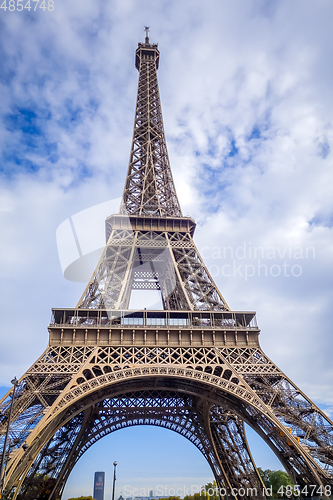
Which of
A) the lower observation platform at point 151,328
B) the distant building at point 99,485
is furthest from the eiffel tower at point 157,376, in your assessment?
the distant building at point 99,485

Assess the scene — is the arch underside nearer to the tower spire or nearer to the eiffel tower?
the eiffel tower

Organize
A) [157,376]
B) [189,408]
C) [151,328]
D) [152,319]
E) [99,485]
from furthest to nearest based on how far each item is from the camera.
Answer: [99,485], [189,408], [152,319], [151,328], [157,376]

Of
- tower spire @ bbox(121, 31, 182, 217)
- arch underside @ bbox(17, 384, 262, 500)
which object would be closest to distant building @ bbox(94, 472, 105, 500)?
arch underside @ bbox(17, 384, 262, 500)

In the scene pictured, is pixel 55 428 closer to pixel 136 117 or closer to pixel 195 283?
pixel 195 283

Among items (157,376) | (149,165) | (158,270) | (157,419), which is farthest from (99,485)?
(157,376)

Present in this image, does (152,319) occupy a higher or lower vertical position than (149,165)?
lower

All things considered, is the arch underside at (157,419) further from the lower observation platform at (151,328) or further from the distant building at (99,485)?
the distant building at (99,485)

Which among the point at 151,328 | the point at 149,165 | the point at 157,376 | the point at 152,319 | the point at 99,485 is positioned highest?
the point at 149,165

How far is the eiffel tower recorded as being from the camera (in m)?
20.9

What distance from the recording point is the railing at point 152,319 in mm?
26375

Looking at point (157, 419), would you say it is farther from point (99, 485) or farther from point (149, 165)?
point (99, 485)

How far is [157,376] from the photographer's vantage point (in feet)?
75.5

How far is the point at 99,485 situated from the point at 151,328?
13596 cm

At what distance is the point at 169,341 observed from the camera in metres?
25.7
